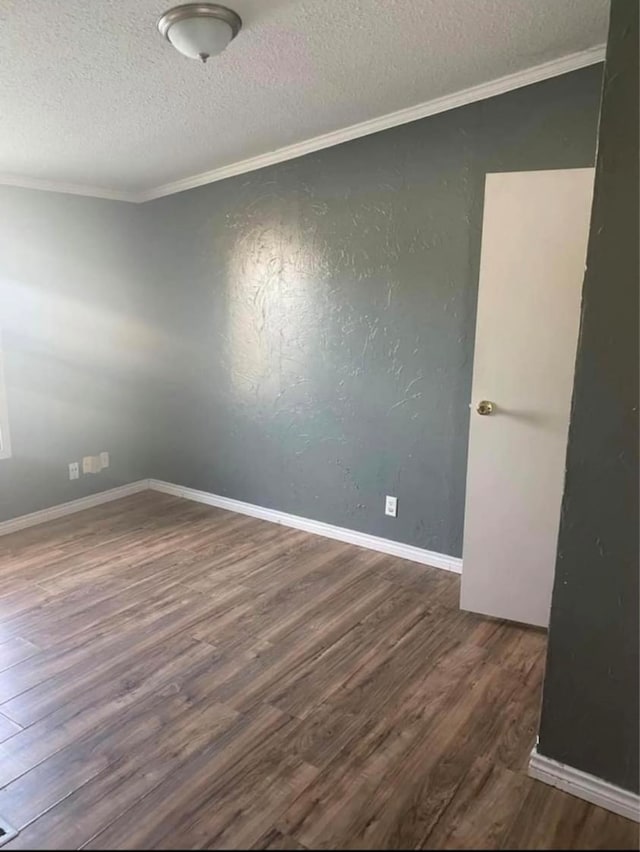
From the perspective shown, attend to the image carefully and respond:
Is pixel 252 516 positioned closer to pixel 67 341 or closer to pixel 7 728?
pixel 67 341

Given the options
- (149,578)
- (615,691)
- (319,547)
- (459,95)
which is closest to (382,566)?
(319,547)

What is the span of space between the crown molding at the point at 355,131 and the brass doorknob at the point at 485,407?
1.48 m

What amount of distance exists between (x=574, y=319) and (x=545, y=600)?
122cm

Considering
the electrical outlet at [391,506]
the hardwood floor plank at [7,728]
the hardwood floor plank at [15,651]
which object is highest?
the electrical outlet at [391,506]

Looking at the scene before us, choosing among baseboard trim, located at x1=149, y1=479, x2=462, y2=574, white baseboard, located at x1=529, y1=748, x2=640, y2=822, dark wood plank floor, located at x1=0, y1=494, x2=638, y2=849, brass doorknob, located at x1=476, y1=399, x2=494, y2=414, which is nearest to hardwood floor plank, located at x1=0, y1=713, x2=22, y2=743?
dark wood plank floor, located at x1=0, y1=494, x2=638, y2=849

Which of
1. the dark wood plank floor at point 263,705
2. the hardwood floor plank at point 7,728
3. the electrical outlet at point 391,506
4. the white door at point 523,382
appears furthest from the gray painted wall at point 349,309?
the hardwood floor plank at point 7,728

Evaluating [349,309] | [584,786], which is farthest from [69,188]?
[584,786]

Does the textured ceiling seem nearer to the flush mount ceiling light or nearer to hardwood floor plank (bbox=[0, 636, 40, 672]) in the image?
the flush mount ceiling light

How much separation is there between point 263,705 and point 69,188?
137 inches

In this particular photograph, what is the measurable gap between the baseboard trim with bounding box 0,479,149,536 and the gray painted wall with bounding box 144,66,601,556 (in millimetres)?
614

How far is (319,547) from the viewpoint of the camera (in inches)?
134

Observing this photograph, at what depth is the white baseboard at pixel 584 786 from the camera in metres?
1.54

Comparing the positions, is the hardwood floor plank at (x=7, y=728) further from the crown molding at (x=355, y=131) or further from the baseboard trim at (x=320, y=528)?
the crown molding at (x=355, y=131)

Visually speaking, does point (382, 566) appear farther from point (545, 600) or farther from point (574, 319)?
point (574, 319)
